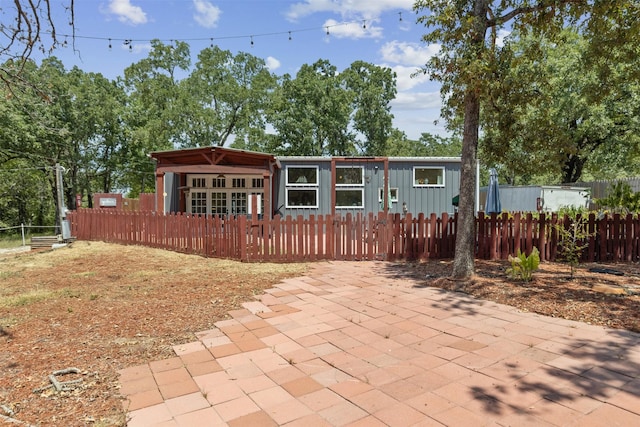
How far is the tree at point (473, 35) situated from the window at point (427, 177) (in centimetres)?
794

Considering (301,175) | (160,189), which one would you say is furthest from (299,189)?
(160,189)

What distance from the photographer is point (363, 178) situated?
14258mm

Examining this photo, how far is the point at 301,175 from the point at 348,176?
5.88 ft

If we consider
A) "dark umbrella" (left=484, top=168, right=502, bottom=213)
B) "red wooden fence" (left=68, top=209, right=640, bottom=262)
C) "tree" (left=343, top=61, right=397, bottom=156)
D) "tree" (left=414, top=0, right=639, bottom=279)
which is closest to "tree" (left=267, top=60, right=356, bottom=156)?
"tree" (left=343, top=61, right=397, bottom=156)

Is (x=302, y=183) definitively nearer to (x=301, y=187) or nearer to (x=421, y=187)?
(x=301, y=187)

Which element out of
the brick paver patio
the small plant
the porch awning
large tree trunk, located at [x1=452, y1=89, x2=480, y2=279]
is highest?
the porch awning

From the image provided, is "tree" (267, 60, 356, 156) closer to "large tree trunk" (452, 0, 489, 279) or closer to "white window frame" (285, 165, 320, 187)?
"white window frame" (285, 165, 320, 187)

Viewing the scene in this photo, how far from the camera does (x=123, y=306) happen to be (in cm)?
485

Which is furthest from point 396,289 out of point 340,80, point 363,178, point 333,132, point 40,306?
point 340,80

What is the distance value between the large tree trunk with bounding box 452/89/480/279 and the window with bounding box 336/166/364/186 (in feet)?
26.8

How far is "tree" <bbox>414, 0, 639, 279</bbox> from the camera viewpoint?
5.41 metres

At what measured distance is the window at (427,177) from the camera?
564 inches

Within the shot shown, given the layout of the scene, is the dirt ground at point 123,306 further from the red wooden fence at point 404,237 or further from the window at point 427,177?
the window at point 427,177

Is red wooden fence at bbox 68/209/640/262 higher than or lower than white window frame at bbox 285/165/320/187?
lower
